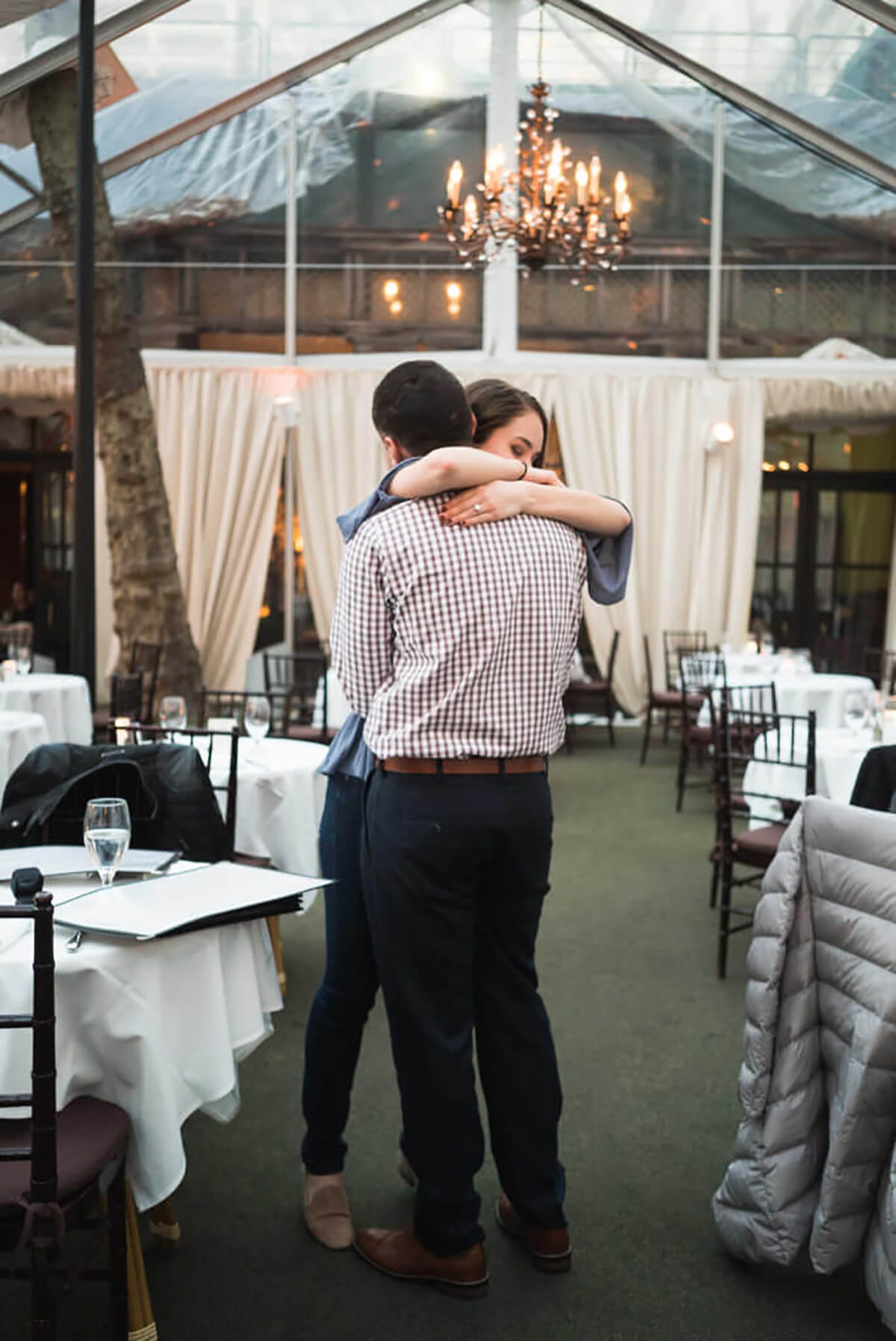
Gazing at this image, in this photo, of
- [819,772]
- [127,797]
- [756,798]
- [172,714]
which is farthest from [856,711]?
[127,797]

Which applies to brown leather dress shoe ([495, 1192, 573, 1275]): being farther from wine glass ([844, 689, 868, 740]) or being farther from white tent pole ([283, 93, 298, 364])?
white tent pole ([283, 93, 298, 364])

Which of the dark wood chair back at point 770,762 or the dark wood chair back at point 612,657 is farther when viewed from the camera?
the dark wood chair back at point 612,657

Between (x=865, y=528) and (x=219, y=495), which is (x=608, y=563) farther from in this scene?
(x=865, y=528)

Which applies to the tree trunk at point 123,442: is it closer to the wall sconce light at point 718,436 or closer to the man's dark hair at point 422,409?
the wall sconce light at point 718,436

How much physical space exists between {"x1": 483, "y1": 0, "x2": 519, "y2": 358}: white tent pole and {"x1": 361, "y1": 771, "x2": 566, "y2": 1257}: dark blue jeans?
9070 mm

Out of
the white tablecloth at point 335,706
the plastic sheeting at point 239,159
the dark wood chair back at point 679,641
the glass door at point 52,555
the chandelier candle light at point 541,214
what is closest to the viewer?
the white tablecloth at point 335,706

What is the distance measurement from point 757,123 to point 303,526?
4965 mm

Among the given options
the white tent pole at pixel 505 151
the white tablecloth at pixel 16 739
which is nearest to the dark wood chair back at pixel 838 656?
the white tent pole at pixel 505 151

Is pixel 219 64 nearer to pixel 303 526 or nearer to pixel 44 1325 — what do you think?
pixel 303 526

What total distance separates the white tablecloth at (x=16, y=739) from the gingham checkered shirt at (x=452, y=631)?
113 inches

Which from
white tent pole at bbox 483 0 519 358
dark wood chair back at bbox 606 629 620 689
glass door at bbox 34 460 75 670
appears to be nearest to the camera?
dark wood chair back at bbox 606 629 620 689

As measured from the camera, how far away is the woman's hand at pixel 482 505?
217 centimetres

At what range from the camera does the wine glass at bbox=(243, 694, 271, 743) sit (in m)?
4.23

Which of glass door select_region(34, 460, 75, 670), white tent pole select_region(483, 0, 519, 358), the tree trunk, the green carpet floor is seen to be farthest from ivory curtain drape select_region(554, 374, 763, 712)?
the green carpet floor
